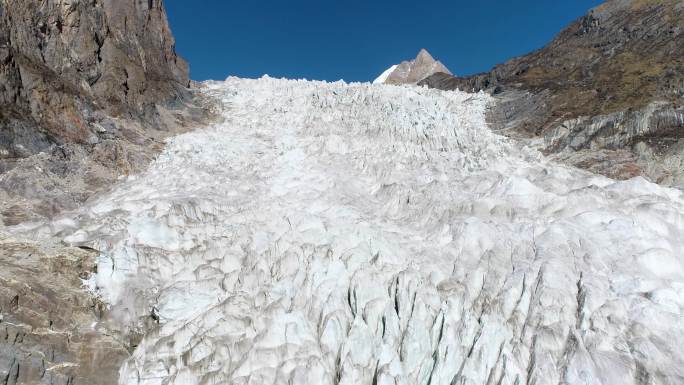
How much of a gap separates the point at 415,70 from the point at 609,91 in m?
61.1

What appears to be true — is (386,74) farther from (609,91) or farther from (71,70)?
(71,70)

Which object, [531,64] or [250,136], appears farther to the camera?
[531,64]

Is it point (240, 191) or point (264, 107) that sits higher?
point (264, 107)

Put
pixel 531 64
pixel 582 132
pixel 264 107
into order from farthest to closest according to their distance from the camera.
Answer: pixel 531 64 → pixel 264 107 → pixel 582 132

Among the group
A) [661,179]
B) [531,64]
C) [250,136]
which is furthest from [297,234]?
[531,64]

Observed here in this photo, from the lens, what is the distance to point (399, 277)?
1812 centimetres

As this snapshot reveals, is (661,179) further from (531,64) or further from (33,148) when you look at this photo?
(531,64)

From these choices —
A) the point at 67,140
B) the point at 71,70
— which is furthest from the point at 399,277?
the point at 71,70

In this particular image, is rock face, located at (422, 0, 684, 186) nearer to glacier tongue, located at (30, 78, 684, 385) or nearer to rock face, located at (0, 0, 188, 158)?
glacier tongue, located at (30, 78, 684, 385)

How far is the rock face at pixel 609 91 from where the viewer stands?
29.0 meters

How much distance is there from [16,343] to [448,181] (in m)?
19.0

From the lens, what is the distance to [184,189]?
81.4 ft

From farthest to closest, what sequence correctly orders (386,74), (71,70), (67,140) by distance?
(386,74) < (71,70) < (67,140)

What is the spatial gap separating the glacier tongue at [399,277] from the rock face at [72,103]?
2.46 meters
